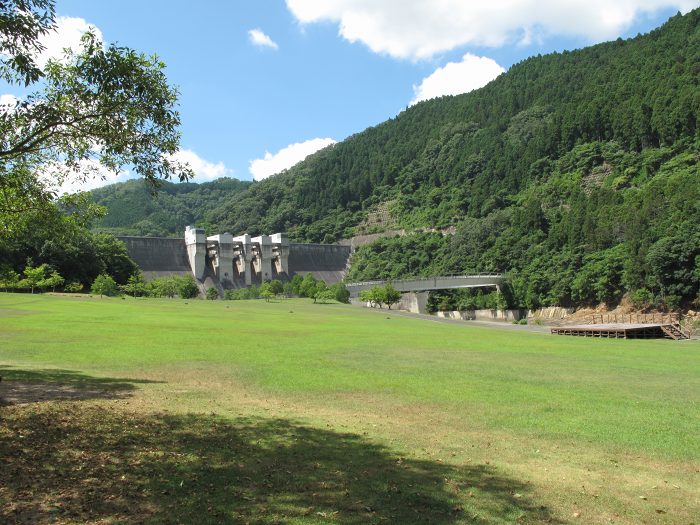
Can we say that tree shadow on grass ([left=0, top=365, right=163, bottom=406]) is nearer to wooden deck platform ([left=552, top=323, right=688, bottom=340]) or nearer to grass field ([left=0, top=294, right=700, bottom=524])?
grass field ([left=0, top=294, right=700, bottom=524])

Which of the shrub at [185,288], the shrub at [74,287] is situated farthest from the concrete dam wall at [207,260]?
the shrub at [74,287]

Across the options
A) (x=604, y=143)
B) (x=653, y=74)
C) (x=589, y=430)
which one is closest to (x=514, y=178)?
(x=604, y=143)

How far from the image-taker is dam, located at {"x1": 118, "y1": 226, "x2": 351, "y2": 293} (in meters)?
104

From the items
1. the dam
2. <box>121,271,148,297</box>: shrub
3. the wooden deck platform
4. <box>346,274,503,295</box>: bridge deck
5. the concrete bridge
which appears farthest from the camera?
the dam

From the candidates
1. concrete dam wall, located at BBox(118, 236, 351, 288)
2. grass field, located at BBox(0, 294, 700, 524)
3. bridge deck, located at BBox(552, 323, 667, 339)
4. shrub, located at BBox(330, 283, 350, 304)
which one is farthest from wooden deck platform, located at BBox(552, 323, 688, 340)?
concrete dam wall, located at BBox(118, 236, 351, 288)

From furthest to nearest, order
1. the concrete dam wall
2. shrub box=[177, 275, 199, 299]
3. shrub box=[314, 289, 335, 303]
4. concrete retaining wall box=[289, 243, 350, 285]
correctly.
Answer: concrete retaining wall box=[289, 243, 350, 285], the concrete dam wall, shrub box=[314, 289, 335, 303], shrub box=[177, 275, 199, 299]

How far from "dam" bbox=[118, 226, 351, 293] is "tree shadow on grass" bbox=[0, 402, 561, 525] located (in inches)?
3670

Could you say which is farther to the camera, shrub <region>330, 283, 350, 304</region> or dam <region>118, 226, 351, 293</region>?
dam <region>118, 226, 351, 293</region>

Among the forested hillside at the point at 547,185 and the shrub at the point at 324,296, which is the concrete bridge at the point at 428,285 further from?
the shrub at the point at 324,296

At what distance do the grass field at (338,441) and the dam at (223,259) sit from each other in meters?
85.9

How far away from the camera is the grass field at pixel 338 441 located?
703cm

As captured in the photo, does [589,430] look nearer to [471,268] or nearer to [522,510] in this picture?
[522,510]

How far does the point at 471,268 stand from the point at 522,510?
327 ft

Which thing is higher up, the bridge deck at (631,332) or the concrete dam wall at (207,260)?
the concrete dam wall at (207,260)
